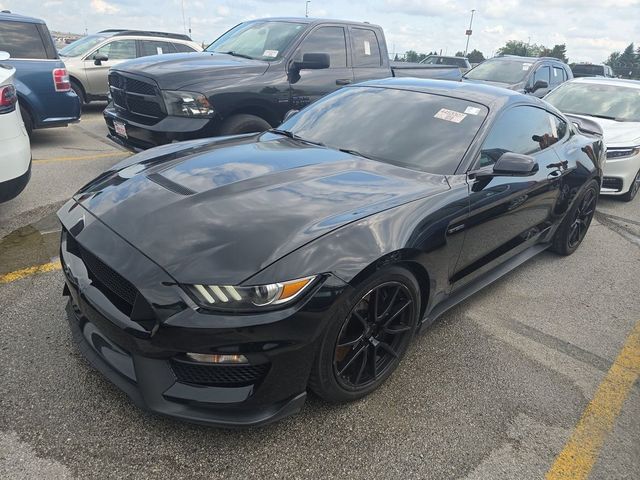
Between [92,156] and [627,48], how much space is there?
294ft

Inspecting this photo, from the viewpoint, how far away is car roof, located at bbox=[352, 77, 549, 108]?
336cm

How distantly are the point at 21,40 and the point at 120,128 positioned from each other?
96.6 inches

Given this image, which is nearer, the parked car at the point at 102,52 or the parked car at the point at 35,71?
the parked car at the point at 35,71

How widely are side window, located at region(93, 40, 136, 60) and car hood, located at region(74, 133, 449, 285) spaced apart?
8.14 metres

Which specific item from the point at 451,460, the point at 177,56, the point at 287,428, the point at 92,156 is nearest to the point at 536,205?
the point at 451,460

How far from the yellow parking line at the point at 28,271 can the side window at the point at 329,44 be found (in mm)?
3850

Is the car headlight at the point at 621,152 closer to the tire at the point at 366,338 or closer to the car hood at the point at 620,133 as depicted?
the car hood at the point at 620,133

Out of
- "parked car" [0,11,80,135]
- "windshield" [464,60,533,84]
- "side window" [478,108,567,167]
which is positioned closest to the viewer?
"side window" [478,108,567,167]

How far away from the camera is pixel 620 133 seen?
648 centimetres

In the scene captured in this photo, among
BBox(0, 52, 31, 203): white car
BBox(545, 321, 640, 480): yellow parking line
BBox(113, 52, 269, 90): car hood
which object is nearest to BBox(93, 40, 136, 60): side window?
BBox(113, 52, 269, 90): car hood

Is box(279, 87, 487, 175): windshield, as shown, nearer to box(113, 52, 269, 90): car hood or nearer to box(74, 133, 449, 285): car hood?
box(74, 133, 449, 285): car hood

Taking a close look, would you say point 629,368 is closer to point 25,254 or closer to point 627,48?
point 25,254

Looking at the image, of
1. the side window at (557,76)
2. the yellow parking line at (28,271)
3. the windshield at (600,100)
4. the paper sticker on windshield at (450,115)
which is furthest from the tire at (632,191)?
the yellow parking line at (28,271)

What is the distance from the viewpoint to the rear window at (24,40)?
20.6ft
